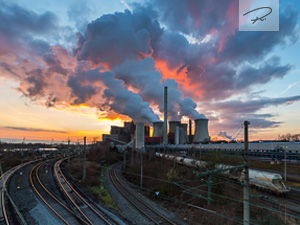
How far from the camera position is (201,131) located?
7531 cm

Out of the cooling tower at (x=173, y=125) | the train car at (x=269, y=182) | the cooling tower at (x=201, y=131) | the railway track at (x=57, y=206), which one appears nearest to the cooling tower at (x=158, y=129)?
the cooling tower at (x=173, y=125)

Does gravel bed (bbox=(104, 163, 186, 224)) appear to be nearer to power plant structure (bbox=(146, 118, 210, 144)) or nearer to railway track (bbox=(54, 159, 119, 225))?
railway track (bbox=(54, 159, 119, 225))

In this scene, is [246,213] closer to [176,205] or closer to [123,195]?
[176,205]

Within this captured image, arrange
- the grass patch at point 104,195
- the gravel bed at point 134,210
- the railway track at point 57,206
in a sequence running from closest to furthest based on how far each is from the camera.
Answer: the railway track at point 57,206 < the gravel bed at point 134,210 < the grass patch at point 104,195

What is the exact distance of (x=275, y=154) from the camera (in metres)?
39.9

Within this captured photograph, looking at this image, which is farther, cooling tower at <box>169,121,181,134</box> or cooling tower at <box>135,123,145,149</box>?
cooling tower at <box>169,121,181,134</box>

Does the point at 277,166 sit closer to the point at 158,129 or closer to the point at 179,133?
the point at 158,129

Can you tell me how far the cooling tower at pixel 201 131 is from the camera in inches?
2926

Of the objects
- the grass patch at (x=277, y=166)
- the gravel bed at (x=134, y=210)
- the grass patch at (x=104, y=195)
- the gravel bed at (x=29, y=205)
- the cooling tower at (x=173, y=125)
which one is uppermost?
the cooling tower at (x=173, y=125)

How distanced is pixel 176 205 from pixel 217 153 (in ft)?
30.3

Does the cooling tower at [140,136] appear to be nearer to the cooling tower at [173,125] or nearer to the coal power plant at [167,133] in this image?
the coal power plant at [167,133]

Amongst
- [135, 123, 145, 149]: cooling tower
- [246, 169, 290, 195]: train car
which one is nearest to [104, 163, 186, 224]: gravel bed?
[246, 169, 290, 195]: train car

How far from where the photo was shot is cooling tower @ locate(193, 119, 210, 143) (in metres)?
74.3

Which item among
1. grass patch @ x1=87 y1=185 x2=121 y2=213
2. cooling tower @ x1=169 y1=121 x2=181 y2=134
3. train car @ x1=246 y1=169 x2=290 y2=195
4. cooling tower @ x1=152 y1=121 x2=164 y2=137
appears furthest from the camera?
cooling tower @ x1=169 y1=121 x2=181 y2=134
